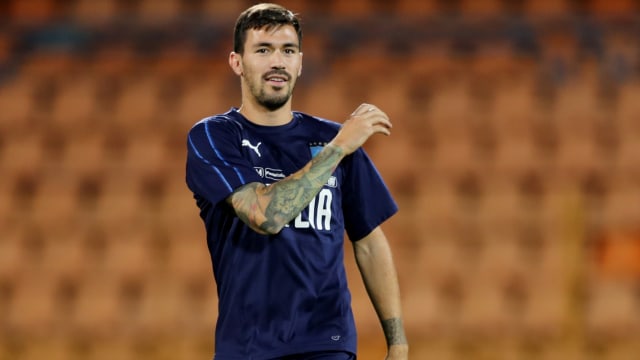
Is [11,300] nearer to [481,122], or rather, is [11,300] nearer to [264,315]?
[481,122]

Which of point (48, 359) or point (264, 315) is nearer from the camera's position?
point (264, 315)

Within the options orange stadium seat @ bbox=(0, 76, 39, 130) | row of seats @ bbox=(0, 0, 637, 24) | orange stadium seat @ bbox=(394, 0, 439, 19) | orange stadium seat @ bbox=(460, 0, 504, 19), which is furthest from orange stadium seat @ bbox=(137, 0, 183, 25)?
orange stadium seat @ bbox=(460, 0, 504, 19)

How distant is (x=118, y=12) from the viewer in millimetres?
9367

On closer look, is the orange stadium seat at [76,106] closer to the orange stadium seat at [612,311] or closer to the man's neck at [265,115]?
the orange stadium seat at [612,311]

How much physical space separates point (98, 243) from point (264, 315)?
4604 mm

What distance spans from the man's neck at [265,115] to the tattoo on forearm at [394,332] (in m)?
0.61

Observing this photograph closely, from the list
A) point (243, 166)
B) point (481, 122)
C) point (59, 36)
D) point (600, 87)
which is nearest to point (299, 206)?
point (243, 166)

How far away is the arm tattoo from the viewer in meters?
2.87

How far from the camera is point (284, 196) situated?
2.88 m

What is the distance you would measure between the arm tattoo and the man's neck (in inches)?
8.3

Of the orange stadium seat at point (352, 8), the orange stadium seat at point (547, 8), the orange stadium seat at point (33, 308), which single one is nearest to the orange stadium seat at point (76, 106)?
the orange stadium seat at point (33, 308)

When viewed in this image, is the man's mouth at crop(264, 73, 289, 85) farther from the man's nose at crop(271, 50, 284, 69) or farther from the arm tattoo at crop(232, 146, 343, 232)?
the arm tattoo at crop(232, 146, 343, 232)

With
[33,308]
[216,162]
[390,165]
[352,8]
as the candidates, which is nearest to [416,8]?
[352,8]

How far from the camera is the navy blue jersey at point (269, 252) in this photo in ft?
9.63
